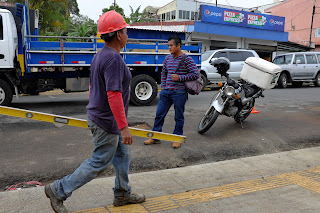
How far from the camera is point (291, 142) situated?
5.77 meters

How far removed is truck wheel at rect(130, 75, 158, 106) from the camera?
29.6 feet

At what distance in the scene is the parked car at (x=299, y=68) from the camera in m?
16.3

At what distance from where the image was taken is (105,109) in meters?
2.80

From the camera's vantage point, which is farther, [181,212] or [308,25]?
[308,25]

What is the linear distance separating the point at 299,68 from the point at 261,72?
1165cm

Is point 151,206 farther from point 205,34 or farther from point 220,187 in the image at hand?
point 205,34

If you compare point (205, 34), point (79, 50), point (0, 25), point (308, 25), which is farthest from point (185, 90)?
point (308, 25)

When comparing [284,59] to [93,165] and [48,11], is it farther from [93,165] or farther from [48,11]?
[93,165]

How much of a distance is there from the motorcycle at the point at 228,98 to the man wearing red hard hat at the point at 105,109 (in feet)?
10.3

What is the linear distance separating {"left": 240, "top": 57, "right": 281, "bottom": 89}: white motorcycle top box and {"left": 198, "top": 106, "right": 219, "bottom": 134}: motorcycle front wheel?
3.34 feet

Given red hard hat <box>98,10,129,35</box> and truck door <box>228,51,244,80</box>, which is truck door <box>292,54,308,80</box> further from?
red hard hat <box>98,10,129,35</box>

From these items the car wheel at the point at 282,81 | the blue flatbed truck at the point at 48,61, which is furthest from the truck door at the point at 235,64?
the blue flatbed truck at the point at 48,61

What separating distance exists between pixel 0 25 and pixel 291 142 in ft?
23.1

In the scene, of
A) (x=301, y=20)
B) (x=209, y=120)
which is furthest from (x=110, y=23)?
(x=301, y=20)
